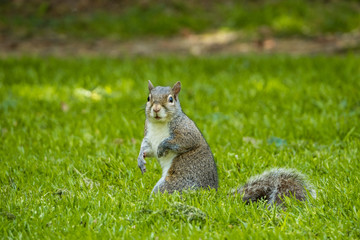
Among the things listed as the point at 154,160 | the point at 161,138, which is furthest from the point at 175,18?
the point at 161,138

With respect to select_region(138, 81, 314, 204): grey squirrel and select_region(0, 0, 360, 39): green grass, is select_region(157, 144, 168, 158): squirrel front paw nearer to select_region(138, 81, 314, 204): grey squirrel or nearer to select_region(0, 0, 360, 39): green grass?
select_region(138, 81, 314, 204): grey squirrel

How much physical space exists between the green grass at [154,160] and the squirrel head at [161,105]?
49 cm

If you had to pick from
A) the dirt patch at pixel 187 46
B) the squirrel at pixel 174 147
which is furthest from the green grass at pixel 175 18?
the squirrel at pixel 174 147

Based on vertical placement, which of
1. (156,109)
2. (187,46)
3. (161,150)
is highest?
(156,109)

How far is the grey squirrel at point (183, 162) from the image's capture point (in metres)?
3.30

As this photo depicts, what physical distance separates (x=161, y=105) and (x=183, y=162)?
0.37m

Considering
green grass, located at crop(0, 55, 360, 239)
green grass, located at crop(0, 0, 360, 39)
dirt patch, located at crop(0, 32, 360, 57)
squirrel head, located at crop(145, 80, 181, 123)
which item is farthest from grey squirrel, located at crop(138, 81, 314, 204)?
green grass, located at crop(0, 0, 360, 39)

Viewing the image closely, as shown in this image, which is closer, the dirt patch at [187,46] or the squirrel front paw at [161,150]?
the squirrel front paw at [161,150]

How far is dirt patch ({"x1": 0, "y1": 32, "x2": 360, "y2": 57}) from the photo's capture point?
904cm

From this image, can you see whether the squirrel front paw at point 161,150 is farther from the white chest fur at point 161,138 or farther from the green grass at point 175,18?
the green grass at point 175,18

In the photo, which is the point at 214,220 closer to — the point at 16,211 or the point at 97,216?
the point at 97,216

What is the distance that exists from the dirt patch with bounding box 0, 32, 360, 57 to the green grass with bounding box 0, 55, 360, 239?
0.91 meters

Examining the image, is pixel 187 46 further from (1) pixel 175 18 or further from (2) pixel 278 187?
(2) pixel 278 187

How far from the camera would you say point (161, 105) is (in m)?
3.29
